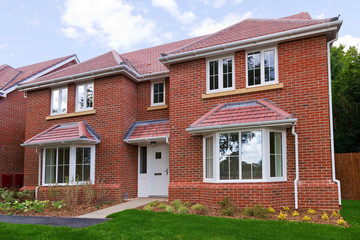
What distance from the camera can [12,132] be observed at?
16.9m

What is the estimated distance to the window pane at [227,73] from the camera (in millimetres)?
11164

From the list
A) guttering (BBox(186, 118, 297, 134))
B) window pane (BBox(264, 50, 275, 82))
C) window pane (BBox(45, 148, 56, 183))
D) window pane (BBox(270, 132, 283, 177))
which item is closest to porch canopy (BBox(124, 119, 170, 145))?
guttering (BBox(186, 118, 297, 134))

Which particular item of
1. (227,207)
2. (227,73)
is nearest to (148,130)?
(227,73)

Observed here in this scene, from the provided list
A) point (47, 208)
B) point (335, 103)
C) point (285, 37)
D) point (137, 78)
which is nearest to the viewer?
point (285, 37)

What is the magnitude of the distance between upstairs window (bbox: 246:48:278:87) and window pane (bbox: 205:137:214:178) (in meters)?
2.34

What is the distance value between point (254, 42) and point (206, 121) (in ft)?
9.87

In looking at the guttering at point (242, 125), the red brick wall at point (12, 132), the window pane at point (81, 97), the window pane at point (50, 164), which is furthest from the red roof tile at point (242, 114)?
the red brick wall at point (12, 132)

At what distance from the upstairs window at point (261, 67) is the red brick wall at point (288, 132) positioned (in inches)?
7.8

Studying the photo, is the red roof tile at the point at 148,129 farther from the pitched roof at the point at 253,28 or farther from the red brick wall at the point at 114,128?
the pitched roof at the point at 253,28

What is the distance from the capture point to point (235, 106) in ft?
35.3

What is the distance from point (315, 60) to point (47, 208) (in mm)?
10073

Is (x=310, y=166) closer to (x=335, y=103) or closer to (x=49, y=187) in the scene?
(x=49, y=187)

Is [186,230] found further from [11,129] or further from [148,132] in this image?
[11,129]

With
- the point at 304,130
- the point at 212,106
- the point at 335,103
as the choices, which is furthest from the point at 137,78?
the point at 335,103
